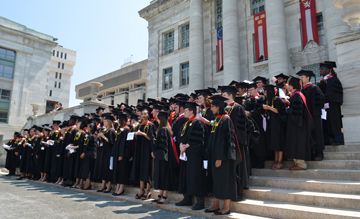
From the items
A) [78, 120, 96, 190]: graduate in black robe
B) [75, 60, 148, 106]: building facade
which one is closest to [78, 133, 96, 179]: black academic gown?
[78, 120, 96, 190]: graduate in black robe

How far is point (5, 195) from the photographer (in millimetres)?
7379

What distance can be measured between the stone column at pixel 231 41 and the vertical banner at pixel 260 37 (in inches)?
52.7

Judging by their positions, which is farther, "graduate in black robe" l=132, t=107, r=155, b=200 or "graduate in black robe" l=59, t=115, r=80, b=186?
"graduate in black robe" l=59, t=115, r=80, b=186

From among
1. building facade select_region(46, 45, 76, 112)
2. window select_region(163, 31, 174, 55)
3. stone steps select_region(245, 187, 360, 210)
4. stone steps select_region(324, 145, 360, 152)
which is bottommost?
stone steps select_region(245, 187, 360, 210)

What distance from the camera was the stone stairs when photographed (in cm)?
432

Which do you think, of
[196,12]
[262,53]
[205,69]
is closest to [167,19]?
[196,12]

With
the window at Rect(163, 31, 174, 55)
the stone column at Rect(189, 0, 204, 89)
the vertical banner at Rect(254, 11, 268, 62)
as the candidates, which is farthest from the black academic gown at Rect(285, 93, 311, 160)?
the window at Rect(163, 31, 174, 55)

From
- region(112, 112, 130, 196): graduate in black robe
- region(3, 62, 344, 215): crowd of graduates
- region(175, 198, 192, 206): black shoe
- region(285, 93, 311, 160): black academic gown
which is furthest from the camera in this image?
region(112, 112, 130, 196): graduate in black robe

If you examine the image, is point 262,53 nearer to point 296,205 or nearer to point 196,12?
point 196,12

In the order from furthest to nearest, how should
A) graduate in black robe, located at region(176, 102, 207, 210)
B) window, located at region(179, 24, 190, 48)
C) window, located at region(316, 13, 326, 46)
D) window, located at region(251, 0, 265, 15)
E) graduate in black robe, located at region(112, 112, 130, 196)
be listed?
window, located at region(179, 24, 190, 48)
window, located at region(251, 0, 265, 15)
window, located at region(316, 13, 326, 46)
graduate in black robe, located at region(112, 112, 130, 196)
graduate in black robe, located at region(176, 102, 207, 210)

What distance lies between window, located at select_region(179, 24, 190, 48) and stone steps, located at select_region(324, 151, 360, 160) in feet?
64.3

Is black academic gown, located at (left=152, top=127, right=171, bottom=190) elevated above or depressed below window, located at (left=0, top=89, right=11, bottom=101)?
below

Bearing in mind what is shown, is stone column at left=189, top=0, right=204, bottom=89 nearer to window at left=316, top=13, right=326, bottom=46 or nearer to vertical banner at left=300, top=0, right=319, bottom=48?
vertical banner at left=300, top=0, right=319, bottom=48

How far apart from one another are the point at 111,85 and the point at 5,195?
3825 centimetres
